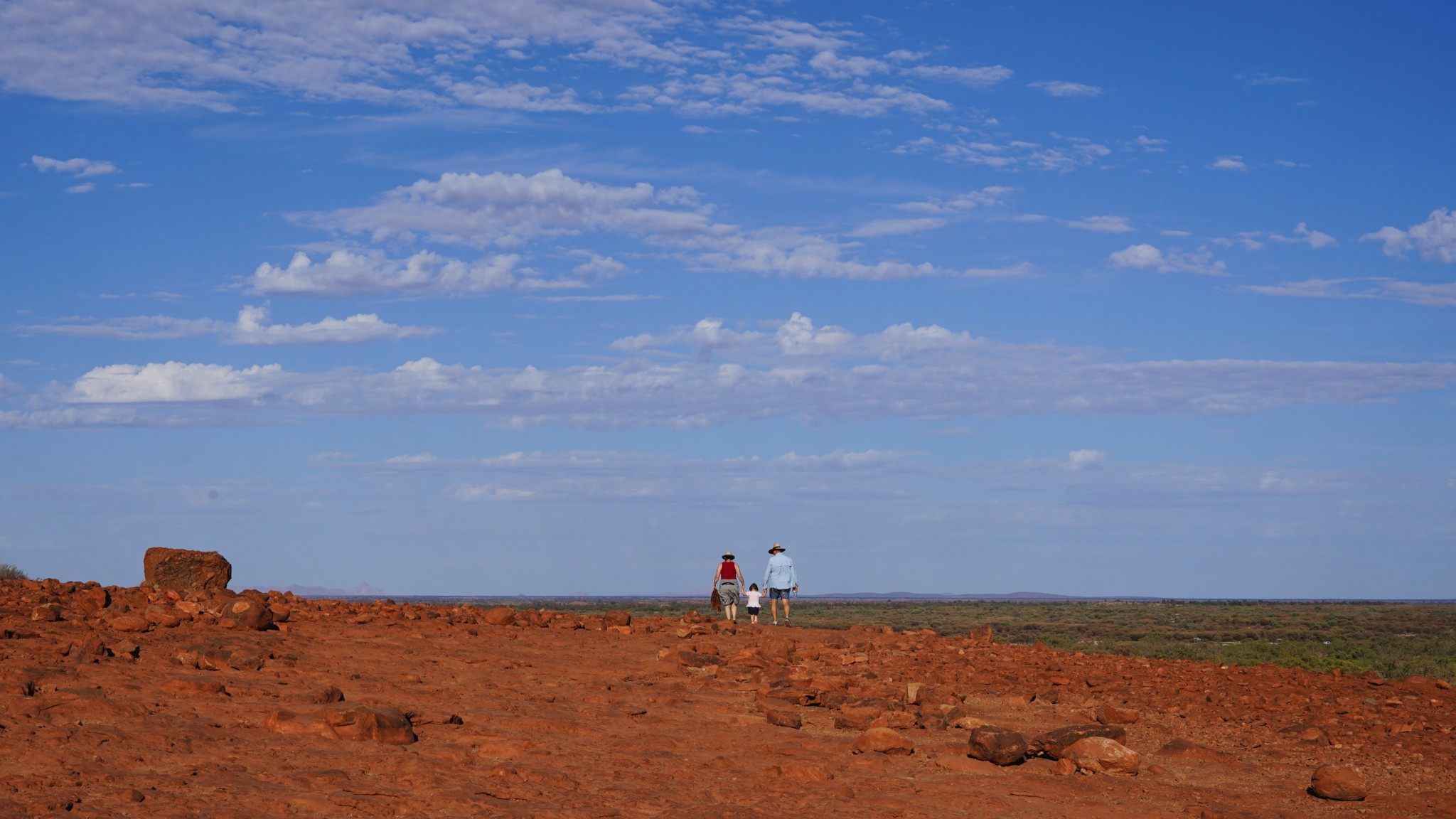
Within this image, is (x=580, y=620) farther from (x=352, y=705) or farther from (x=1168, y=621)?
(x=1168, y=621)

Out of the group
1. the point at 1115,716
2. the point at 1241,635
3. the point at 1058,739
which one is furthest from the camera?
the point at 1241,635

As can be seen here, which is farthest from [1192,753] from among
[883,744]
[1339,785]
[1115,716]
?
[883,744]

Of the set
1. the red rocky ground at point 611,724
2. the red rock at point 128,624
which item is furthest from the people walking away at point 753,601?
the red rock at point 128,624

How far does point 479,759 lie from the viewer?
1132 centimetres

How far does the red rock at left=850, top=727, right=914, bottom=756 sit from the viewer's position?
1279 centimetres

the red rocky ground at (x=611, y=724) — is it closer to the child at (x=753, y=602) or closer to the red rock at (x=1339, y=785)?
the red rock at (x=1339, y=785)

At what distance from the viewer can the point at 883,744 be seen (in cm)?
1280

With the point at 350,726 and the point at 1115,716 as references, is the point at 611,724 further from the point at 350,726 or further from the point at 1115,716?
the point at 1115,716

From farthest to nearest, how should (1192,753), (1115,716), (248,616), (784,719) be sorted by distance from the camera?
(248,616) → (1115,716) → (784,719) → (1192,753)

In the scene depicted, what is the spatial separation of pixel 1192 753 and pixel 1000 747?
8.13ft

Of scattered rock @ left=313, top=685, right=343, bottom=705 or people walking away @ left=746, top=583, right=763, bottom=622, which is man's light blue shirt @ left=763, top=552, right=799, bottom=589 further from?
scattered rock @ left=313, top=685, right=343, bottom=705

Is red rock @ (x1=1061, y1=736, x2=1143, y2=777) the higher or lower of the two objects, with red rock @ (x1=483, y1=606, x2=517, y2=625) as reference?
lower

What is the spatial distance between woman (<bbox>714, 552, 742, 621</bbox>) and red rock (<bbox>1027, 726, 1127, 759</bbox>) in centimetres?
1379

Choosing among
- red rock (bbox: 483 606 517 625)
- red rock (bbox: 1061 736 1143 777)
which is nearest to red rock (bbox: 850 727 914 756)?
red rock (bbox: 1061 736 1143 777)
